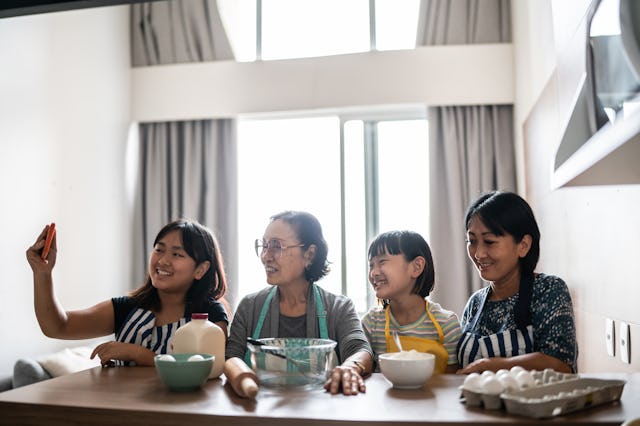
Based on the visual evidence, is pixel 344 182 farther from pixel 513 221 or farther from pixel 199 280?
pixel 513 221

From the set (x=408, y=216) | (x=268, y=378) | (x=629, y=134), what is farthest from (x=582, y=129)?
(x=408, y=216)

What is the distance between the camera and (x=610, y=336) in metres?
1.89

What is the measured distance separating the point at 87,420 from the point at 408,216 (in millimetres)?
3306

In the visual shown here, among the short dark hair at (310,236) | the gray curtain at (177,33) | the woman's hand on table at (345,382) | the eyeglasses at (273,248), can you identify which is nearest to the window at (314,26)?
the gray curtain at (177,33)

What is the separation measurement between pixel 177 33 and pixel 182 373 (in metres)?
3.66

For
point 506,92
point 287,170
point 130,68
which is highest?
point 130,68

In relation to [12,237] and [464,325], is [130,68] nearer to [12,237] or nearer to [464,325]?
[12,237]

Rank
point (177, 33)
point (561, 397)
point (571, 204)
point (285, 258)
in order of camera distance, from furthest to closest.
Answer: point (177, 33) < point (571, 204) < point (285, 258) < point (561, 397)

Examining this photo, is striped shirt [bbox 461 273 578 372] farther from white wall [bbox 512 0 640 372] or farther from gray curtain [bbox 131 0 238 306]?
gray curtain [bbox 131 0 238 306]

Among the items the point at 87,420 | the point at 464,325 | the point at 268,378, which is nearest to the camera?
the point at 87,420

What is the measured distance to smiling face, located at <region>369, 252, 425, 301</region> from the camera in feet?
5.77

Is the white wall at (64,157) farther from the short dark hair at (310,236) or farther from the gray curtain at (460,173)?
the gray curtain at (460,173)

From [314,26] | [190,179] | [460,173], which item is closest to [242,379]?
[460,173]

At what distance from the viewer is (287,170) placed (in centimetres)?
437
